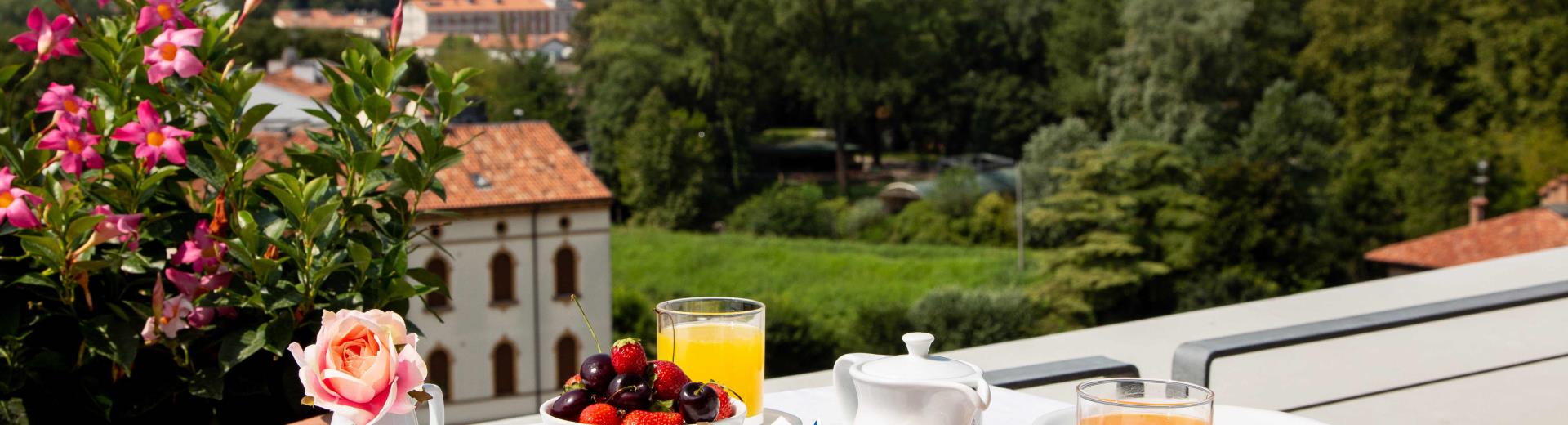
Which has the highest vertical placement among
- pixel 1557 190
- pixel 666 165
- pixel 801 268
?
pixel 1557 190

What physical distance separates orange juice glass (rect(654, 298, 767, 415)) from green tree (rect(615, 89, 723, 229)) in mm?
25029

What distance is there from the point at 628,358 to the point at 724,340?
0.17 metres

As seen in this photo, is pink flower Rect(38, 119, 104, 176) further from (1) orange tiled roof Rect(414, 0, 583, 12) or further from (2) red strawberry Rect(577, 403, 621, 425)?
(1) orange tiled roof Rect(414, 0, 583, 12)

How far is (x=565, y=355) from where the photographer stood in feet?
66.0

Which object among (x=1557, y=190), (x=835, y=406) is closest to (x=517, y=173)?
(x=1557, y=190)

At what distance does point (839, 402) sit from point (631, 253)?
23.8 m

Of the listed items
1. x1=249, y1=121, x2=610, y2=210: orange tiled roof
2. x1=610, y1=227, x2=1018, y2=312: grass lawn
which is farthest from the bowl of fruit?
x1=610, y1=227, x2=1018, y2=312: grass lawn

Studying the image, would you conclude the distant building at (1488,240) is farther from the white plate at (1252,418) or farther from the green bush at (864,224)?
the white plate at (1252,418)

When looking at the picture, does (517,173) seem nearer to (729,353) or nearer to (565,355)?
(565,355)

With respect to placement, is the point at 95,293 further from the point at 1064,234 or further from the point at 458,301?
the point at 1064,234

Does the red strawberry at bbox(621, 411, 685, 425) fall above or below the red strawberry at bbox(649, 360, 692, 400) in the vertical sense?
below

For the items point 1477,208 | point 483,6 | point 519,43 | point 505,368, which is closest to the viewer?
point 505,368

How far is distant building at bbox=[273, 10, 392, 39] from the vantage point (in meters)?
28.0

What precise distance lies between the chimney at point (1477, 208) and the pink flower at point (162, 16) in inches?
955
